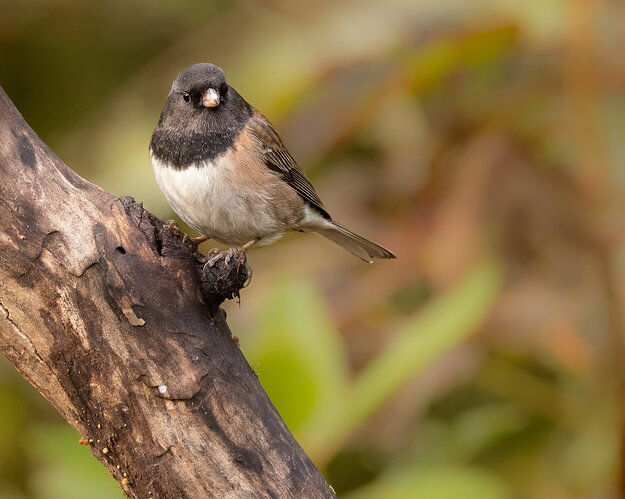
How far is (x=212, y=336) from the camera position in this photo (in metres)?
1.97

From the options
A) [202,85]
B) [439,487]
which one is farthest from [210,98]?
[439,487]

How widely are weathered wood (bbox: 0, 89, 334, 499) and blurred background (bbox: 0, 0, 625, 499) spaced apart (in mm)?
702

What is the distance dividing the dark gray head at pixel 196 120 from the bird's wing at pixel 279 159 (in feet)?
0.31

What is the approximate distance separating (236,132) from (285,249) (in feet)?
3.06

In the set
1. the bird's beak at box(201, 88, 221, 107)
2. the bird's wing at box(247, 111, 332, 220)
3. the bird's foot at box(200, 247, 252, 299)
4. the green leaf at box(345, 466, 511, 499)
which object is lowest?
the green leaf at box(345, 466, 511, 499)

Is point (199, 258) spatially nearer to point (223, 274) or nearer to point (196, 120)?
point (223, 274)

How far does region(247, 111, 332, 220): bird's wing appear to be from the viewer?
2717mm

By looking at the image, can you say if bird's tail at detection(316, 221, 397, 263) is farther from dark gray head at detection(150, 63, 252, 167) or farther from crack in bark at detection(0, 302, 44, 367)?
crack in bark at detection(0, 302, 44, 367)

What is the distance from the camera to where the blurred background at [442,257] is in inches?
105

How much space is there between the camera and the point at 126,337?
1.87 metres

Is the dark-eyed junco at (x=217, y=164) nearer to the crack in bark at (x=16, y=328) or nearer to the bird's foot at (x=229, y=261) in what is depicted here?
the bird's foot at (x=229, y=261)

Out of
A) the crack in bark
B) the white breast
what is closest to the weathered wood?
the crack in bark

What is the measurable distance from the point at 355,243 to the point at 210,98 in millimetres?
734

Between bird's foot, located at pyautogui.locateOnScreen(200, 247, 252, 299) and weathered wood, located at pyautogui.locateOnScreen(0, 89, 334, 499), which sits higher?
bird's foot, located at pyautogui.locateOnScreen(200, 247, 252, 299)
